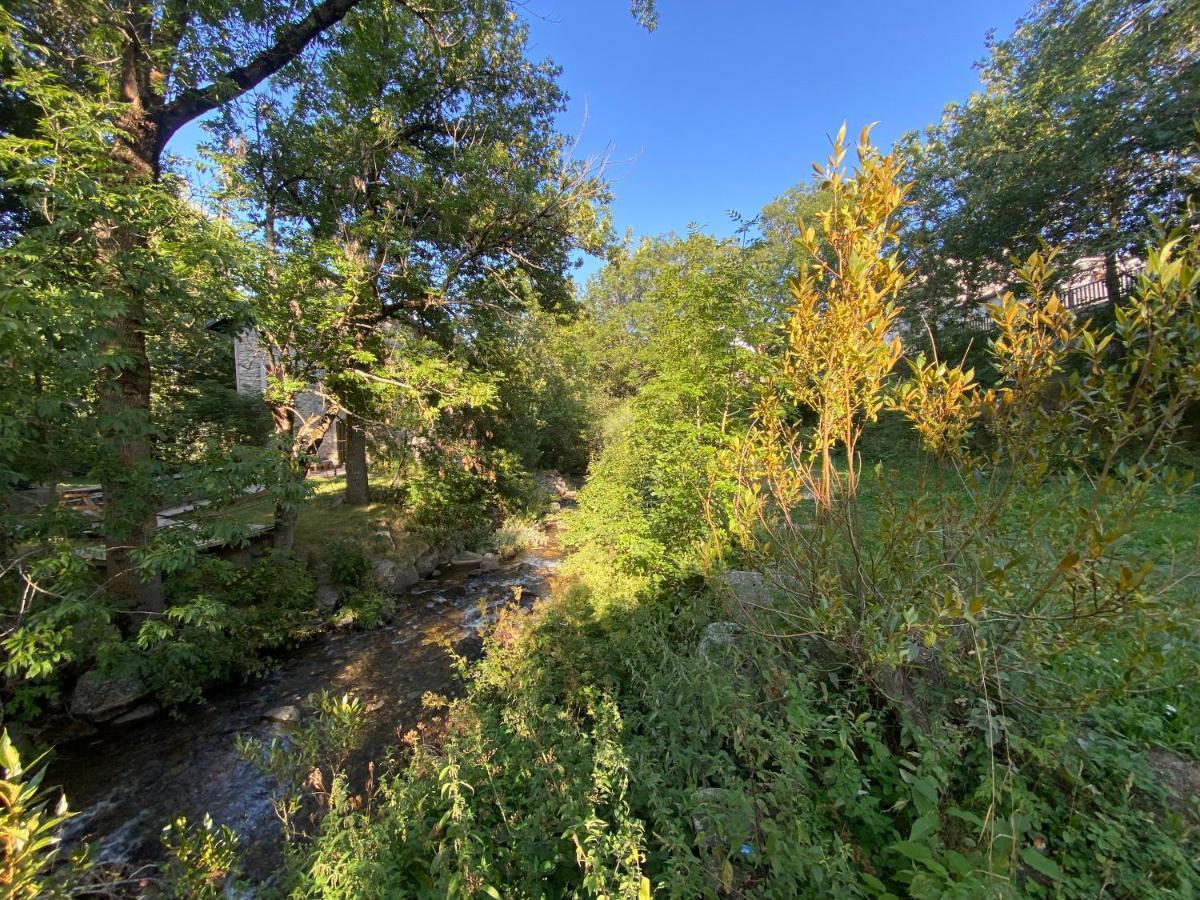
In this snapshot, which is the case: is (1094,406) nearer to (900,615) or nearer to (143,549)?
(900,615)

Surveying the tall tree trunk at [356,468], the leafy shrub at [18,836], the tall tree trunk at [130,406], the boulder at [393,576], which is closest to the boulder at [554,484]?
the tall tree trunk at [356,468]

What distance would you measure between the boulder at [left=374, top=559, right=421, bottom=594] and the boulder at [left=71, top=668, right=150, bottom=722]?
3361 millimetres

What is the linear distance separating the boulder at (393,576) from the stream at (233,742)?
1.22m

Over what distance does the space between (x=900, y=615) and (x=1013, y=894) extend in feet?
2.91

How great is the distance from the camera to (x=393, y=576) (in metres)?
8.48

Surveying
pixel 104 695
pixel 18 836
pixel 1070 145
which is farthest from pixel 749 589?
pixel 1070 145

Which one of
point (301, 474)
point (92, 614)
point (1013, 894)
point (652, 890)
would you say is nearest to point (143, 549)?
point (92, 614)

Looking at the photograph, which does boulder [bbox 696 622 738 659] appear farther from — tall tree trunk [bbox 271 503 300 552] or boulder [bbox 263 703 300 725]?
tall tree trunk [bbox 271 503 300 552]

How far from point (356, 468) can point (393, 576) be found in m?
3.24

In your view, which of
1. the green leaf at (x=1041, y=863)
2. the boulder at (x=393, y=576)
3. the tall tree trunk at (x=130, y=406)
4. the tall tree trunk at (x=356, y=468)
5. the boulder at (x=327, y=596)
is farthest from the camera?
the tall tree trunk at (x=356, y=468)

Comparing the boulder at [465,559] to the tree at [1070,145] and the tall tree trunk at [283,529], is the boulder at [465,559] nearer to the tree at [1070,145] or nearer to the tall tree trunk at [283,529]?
the tall tree trunk at [283,529]

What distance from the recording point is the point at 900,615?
1.98 meters

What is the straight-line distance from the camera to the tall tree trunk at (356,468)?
33.3 feet

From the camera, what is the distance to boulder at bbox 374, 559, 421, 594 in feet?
27.1
